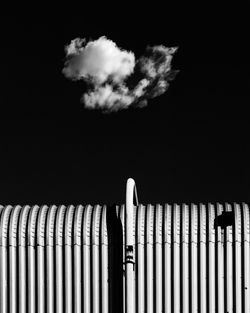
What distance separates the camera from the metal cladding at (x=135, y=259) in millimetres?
8453

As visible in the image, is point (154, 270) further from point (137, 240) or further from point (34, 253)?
point (34, 253)

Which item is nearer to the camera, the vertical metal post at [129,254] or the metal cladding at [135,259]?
the vertical metal post at [129,254]

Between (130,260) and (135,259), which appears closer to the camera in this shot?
(130,260)

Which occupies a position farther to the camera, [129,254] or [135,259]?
[135,259]

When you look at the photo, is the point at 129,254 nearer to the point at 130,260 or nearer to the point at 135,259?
the point at 130,260

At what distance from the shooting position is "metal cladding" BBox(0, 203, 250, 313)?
8453mm

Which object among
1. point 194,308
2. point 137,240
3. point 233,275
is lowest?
point 194,308

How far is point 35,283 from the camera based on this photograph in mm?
8797

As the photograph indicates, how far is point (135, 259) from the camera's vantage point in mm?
8500

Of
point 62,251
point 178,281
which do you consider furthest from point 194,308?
point 62,251

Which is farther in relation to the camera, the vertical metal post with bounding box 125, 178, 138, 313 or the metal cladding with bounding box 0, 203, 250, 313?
the metal cladding with bounding box 0, 203, 250, 313

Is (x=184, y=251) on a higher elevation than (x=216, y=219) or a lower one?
lower

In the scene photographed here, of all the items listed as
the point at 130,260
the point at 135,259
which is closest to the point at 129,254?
the point at 130,260

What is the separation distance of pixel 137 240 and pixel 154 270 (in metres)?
0.59
